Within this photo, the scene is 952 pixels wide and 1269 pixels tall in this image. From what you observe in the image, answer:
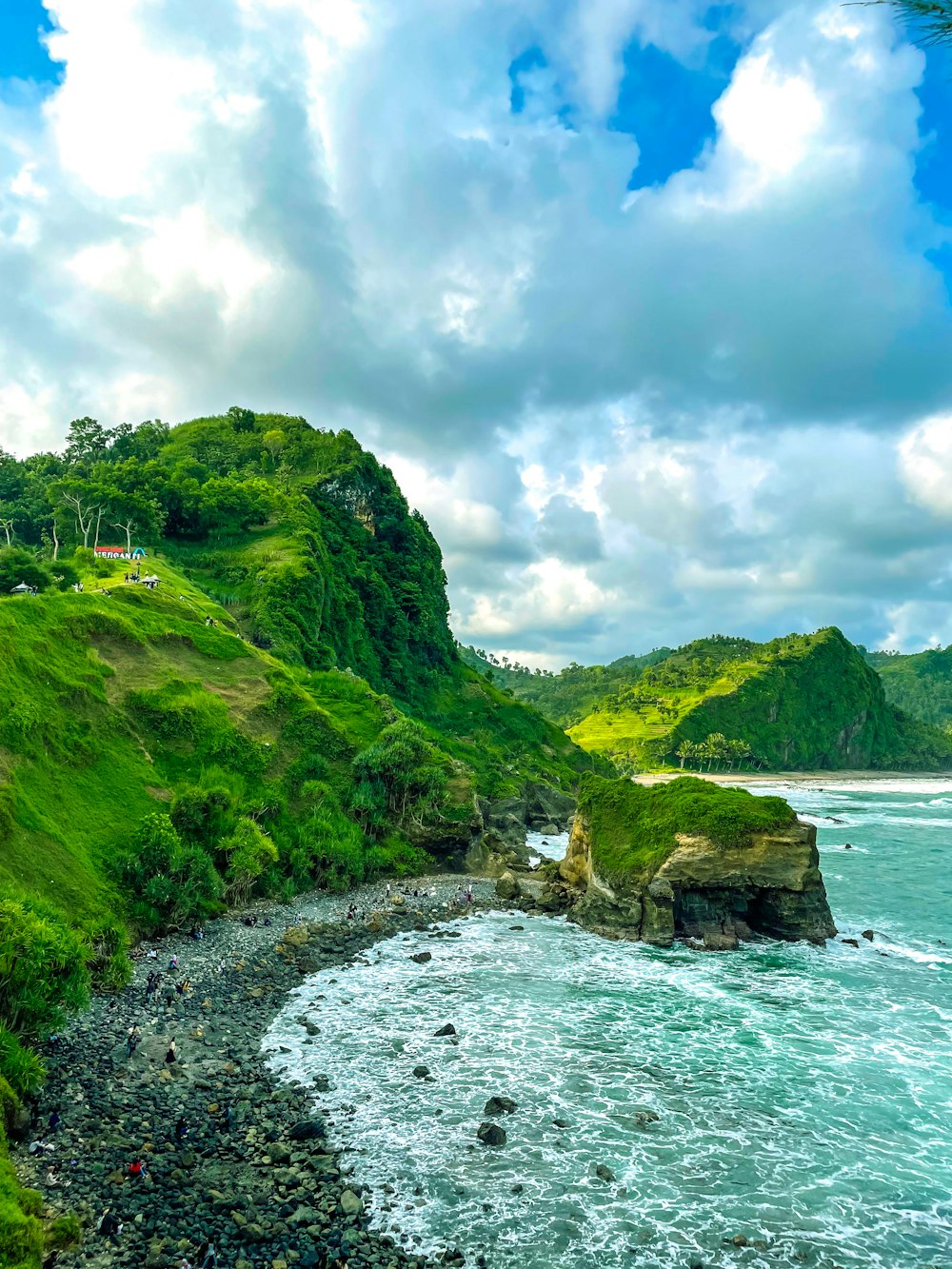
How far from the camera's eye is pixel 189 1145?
19.3 m

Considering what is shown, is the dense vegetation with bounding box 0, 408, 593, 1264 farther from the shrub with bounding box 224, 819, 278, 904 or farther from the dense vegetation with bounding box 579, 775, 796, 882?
the dense vegetation with bounding box 579, 775, 796, 882

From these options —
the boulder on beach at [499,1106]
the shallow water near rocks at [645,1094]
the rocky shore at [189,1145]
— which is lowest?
the shallow water near rocks at [645,1094]

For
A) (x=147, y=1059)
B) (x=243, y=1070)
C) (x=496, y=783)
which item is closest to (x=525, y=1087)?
(x=243, y=1070)

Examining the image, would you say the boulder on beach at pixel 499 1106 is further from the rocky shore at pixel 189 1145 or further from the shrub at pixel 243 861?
the shrub at pixel 243 861

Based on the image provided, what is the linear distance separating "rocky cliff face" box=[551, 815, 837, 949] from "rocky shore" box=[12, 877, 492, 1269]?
21596 millimetres

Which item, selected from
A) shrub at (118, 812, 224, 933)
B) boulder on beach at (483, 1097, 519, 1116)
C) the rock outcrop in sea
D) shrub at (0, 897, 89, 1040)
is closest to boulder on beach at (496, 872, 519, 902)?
the rock outcrop in sea

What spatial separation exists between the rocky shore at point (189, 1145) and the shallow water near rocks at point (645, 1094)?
1143mm

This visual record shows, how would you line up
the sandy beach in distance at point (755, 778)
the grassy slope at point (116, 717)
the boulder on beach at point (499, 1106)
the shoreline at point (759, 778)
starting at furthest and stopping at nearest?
the shoreline at point (759, 778)
the sandy beach in distance at point (755, 778)
the grassy slope at point (116, 717)
the boulder on beach at point (499, 1106)

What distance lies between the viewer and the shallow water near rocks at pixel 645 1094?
697 inches

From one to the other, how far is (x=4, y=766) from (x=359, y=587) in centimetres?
8699

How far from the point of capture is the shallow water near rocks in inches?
697

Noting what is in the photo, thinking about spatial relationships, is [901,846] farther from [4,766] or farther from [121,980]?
[4,766]

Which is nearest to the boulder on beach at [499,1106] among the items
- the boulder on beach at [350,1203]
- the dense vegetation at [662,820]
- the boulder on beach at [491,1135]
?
the boulder on beach at [491,1135]

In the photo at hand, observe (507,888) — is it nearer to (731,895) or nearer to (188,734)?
(731,895)
